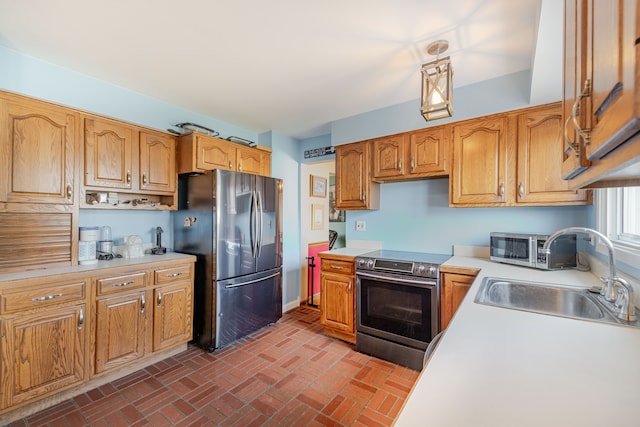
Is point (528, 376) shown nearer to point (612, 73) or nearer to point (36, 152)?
point (612, 73)

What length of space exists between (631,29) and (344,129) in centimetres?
284

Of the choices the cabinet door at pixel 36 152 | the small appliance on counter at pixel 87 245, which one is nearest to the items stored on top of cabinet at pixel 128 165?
the cabinet door at pixel 36 152

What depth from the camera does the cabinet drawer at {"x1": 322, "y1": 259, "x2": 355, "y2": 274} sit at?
8.78 feet

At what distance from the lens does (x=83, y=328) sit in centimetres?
196

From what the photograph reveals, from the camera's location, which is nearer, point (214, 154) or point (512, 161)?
point (512, 161)

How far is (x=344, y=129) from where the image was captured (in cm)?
311

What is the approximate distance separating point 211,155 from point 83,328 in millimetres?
1819

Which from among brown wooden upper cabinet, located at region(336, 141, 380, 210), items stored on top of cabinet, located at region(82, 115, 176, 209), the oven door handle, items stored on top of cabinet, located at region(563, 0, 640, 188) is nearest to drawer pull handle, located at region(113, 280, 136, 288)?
items stored on top of cabinet, located at region(82, 115, 176, 209)

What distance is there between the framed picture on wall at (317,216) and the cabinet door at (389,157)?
1.61m

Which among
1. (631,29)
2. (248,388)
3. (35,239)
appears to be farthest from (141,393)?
(631,29)

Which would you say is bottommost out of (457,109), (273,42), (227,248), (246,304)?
(246,304)

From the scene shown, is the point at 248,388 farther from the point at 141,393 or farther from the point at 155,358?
the point at 155,358

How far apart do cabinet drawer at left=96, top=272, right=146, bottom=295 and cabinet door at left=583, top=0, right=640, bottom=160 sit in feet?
9.18

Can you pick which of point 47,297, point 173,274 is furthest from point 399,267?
point 47,297
